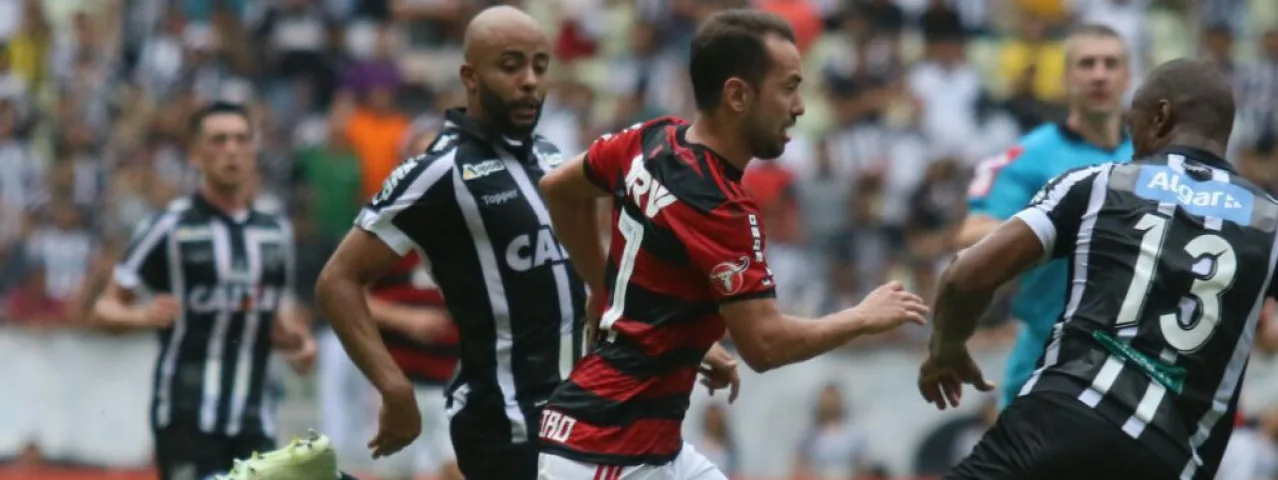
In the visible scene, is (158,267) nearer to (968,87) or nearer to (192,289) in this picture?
(192,289)

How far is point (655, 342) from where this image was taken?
6223mm

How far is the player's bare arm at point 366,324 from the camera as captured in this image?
6.95 meters

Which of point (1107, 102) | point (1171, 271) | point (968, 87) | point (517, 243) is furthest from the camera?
point (968, 87)

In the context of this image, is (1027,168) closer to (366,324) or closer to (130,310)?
(366,324)

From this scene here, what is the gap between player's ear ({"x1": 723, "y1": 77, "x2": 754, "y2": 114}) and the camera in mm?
6082

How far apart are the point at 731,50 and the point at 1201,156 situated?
145cm

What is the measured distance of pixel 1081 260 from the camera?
6.10 meters

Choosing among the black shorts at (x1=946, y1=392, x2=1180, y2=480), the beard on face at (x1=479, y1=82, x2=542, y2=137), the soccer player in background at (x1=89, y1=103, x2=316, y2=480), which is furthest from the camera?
the soccer player in background at (x1=89, y1=103, x2=316, y2=480)

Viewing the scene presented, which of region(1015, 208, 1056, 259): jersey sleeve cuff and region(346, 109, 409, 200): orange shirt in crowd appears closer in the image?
region(1015, 208, 1056, 259): jersey sleeve cuff

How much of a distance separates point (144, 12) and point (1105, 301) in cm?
1452

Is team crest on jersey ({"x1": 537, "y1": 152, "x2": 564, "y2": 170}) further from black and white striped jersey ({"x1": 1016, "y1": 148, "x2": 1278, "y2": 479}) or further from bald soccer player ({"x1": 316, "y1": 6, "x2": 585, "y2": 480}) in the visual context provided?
black and white striped jersey ({"x1": 1016, "y1": 148, "x2": 1278, "y2": 479})

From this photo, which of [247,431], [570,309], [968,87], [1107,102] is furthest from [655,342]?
[968,87]

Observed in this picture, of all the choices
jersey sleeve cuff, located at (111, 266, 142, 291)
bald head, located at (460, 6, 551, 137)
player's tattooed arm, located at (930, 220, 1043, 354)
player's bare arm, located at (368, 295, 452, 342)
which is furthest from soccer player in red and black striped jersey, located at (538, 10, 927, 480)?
jersey sleeve cuff, located at (111, 266, 142, 291)

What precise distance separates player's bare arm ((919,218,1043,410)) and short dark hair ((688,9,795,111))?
845 millimetres
